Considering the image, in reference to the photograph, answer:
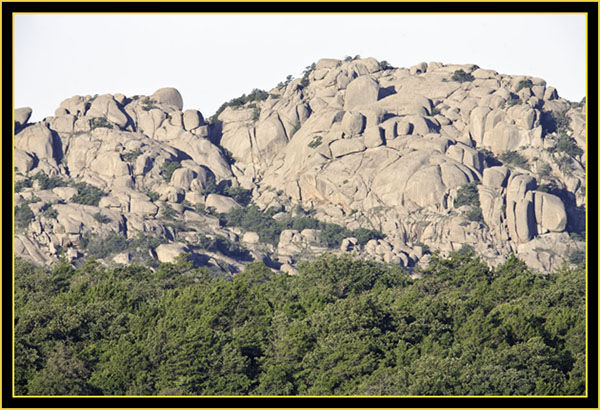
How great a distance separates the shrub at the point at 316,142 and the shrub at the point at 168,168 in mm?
13837

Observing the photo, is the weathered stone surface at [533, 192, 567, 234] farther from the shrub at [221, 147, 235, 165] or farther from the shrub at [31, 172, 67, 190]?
the shrub at [31, 172, 67, 190]

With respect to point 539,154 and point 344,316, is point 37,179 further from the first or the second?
point 344,316

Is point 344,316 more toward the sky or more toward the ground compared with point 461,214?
more toward the sky

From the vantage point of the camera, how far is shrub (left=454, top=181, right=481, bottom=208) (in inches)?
4136

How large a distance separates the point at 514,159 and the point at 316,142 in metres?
20.0

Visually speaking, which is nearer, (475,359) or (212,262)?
(475,359)

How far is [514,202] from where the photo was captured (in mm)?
105312

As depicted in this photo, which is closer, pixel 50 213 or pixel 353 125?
pixel 50 213

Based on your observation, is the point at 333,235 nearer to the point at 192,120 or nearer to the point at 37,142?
the point at 192,120

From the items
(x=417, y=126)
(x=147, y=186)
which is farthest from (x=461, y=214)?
(x=147, y=186)

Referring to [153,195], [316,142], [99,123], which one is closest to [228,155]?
[316,142]

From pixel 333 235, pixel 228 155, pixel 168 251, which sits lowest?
pixel 333 235

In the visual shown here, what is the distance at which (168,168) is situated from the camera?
116125 millimetres

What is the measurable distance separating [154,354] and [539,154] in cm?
8167
